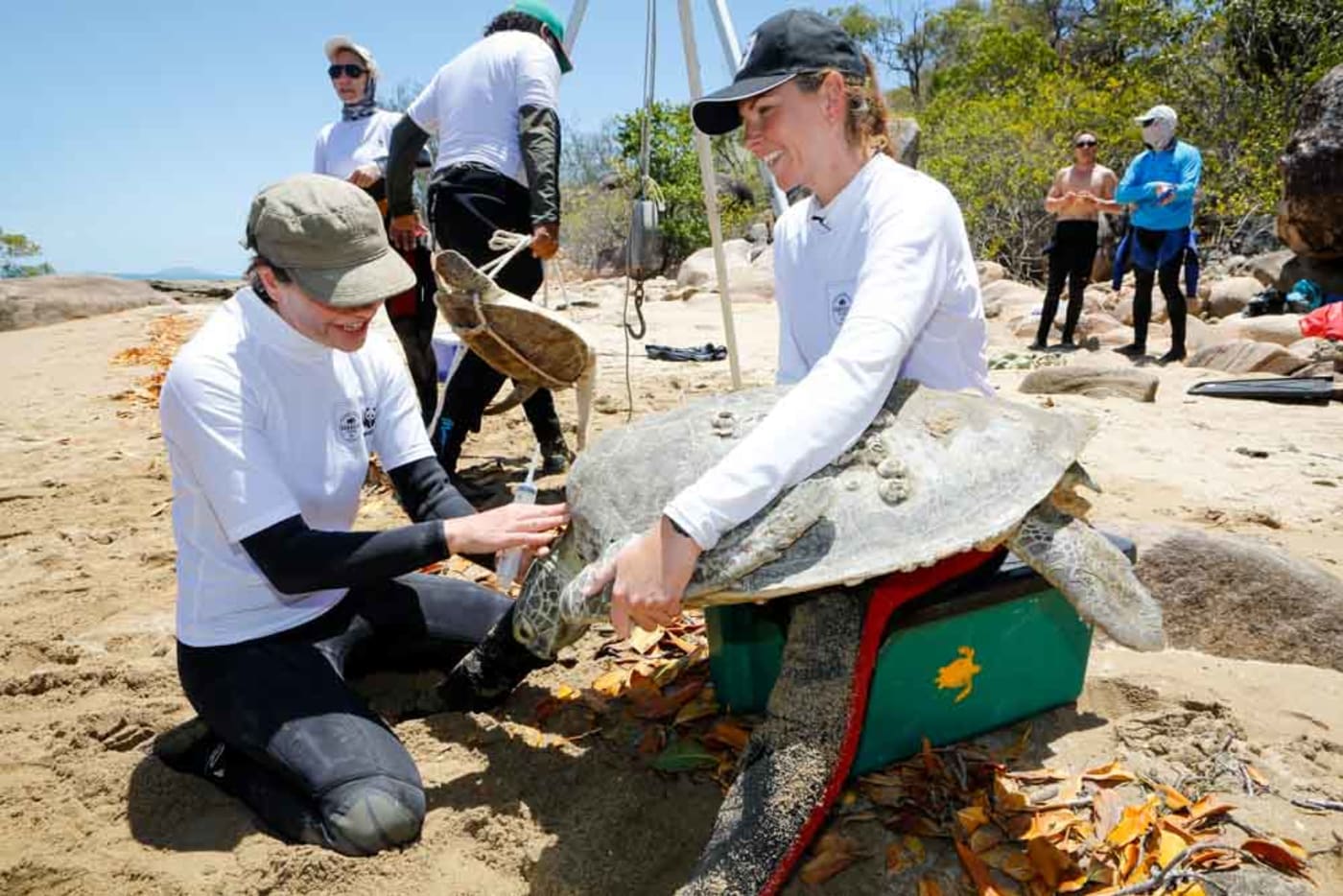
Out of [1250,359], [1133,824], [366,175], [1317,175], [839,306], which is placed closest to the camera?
[1133,824]

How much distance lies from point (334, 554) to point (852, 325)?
116 cm

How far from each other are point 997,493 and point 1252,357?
5.60m

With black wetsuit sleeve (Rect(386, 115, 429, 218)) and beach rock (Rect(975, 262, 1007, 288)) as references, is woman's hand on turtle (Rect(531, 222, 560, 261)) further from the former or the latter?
beach rock (Rect(975, 262, 1007, 288))

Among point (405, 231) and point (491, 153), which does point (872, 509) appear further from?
point (405, 231)

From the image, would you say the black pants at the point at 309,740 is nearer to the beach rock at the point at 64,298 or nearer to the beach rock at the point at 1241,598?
the beach rock at the point at 1241,598

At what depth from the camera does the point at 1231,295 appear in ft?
32.2

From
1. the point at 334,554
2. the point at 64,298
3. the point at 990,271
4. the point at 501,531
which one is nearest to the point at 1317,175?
the point at 990,271

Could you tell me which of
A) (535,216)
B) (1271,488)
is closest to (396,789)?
(535,216)

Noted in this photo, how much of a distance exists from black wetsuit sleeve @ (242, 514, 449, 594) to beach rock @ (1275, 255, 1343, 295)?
10277mm

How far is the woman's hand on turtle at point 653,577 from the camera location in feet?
4.85

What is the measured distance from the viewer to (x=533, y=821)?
1.93 meters

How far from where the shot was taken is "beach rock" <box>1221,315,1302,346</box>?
7.45 m

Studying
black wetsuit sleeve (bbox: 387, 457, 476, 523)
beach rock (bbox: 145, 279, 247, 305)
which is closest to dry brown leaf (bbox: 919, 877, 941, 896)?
black wetsuit sleeve (bbox: 387, 457, 476, 523)

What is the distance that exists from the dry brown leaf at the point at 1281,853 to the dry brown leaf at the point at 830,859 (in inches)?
28.8
